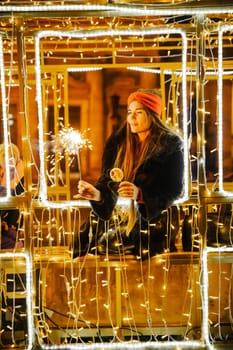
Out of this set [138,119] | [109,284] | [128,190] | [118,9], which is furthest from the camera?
[109,284]

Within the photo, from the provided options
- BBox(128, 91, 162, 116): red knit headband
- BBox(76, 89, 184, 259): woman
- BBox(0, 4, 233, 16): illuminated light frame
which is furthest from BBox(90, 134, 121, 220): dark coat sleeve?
BBox(0, 4, 233, 16): illuminated light frame

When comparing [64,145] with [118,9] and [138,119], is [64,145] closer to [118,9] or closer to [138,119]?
[138,119]

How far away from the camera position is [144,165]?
4203 millimetres

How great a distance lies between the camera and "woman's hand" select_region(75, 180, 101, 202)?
400 centimetres

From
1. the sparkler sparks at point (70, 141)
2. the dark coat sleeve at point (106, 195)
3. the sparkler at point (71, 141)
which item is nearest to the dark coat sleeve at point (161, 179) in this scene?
the dark coat sleeve at point (106, 195)

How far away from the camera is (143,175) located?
13.6 feet

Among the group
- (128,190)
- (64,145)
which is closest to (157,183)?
(128,190)

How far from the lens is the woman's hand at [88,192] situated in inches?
158

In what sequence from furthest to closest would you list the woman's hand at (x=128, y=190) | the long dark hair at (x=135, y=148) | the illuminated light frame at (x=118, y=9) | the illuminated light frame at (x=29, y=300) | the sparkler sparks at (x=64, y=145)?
the sparkler sparks at (x=64, y=145) < the long dark hair at (x=135, y=148) < the woman's hand at (x=128, y=190) < the illuminated light frame at (x=29, y=300) < the illuminated light frame at (x=118, y=9)

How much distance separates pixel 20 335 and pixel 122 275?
1302 millimetres

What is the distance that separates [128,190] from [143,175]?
0.25 meters

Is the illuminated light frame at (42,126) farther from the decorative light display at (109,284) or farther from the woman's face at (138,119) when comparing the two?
the woman's face at (138,119)

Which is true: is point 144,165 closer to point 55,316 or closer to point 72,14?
point 72,14

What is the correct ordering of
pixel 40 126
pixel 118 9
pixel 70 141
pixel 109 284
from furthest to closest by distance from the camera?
pixel 70 141 → pixel 109 284 → pixel 40 126 → pixel 118 9
